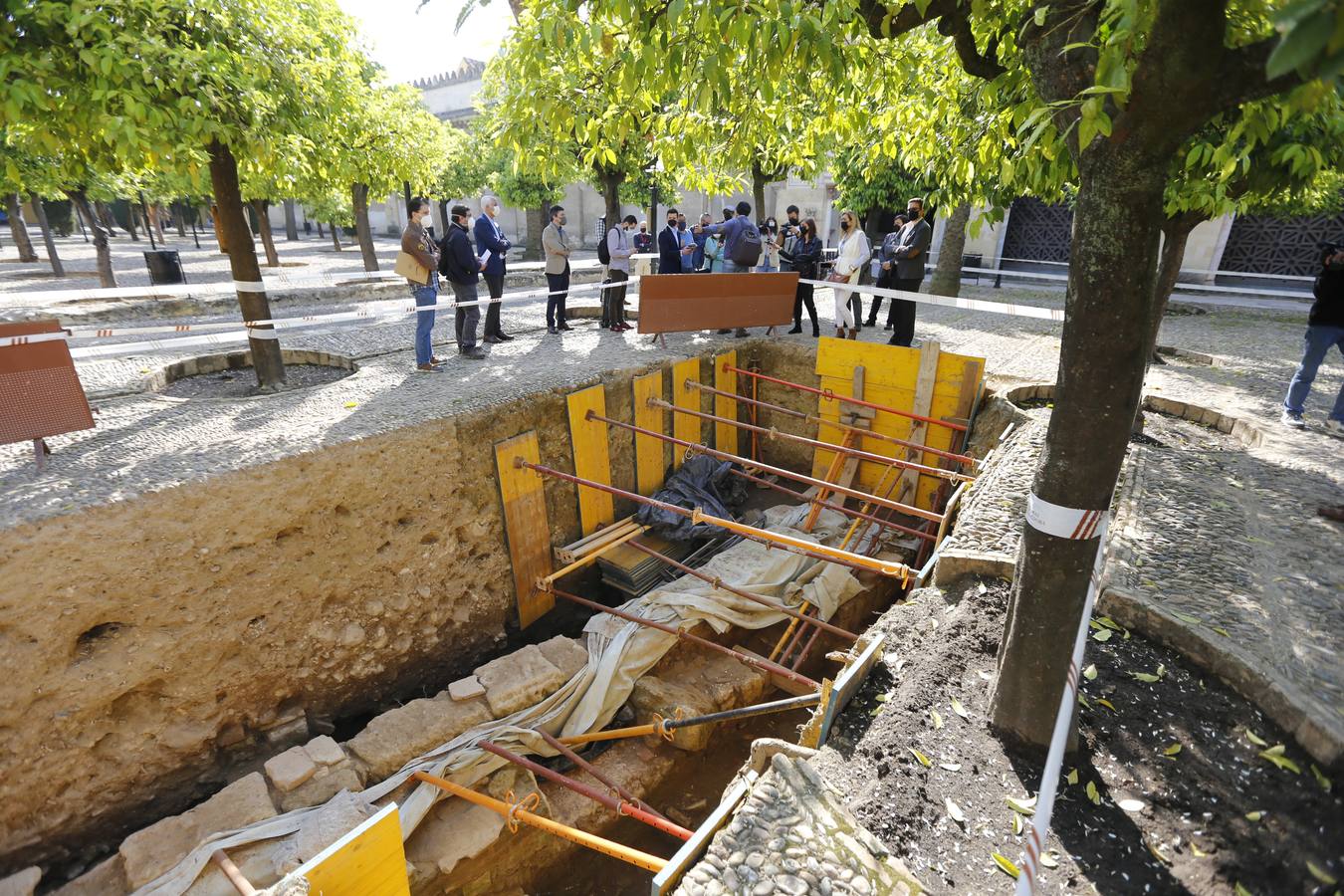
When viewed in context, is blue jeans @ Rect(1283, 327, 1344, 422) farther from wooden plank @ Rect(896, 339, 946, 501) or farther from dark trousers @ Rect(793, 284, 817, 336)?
dark trousers @ Rect(793, 284, 817, 336)

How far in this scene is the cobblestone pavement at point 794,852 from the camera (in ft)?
8.00

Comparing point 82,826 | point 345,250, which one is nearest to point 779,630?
point 82,826

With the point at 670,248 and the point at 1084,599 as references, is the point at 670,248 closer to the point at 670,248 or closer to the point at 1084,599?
the point at 670,248

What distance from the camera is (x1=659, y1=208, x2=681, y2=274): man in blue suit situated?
9.62m

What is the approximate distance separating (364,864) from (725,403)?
670cm

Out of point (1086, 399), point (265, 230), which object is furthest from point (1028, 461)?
point (265, 230)

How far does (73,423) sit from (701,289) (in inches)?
245

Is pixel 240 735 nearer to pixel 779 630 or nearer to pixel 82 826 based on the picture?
pixel 82 826

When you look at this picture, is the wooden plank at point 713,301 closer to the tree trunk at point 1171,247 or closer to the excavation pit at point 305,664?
the excavation pit at point 305,664

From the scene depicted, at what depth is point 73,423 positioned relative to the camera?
182 inches

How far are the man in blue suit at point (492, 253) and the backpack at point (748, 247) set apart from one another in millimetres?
3076

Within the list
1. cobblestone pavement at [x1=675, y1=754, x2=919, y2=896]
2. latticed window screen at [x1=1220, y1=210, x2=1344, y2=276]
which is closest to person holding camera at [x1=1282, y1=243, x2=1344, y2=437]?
cobblestone pavement at [x1=675, y1=754, x2=919, y2=896]

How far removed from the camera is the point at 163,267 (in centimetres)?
1350

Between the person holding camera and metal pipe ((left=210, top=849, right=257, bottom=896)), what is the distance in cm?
893
